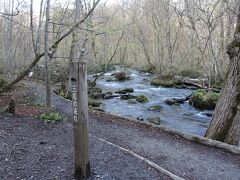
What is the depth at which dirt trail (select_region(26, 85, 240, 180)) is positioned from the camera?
605 centimetres

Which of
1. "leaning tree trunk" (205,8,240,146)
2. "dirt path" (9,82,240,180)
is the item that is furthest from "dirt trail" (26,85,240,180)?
"leaning tree trunk" (205,8,240,146)

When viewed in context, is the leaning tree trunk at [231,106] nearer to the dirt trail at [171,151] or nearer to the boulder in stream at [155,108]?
the dirt trail at [171,151]

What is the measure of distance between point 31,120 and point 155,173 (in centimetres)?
459

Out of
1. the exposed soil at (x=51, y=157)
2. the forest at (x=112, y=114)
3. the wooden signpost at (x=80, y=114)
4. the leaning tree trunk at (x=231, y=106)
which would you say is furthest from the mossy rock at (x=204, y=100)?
the wooden signpost at (x=80, y=114)

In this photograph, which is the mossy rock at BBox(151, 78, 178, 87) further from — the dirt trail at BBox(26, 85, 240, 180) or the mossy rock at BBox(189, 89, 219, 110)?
the dirt trail at BBox(26, 85, 240, 180)

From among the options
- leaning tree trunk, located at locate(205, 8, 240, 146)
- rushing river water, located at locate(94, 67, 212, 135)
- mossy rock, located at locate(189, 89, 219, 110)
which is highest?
leaning tree trunk, located at locate(205, 8, 240, 146)

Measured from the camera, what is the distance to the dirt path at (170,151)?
6047mm

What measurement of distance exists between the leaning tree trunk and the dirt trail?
784 mm

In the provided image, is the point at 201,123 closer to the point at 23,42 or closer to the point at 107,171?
the point at 107,171

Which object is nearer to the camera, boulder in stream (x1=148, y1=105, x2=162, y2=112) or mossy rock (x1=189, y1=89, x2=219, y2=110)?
boulder in stream (x1=148, y1=105, x2=162, y2=112)

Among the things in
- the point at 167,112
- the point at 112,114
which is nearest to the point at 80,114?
the point at 112,114

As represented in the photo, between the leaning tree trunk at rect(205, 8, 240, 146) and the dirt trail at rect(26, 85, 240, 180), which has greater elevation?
the leaning tree trunk at rect(205, 8, 240, 146)

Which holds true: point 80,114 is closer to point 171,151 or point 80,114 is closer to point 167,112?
point 171,151

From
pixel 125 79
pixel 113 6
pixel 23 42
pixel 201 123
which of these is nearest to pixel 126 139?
pixel 201 123
